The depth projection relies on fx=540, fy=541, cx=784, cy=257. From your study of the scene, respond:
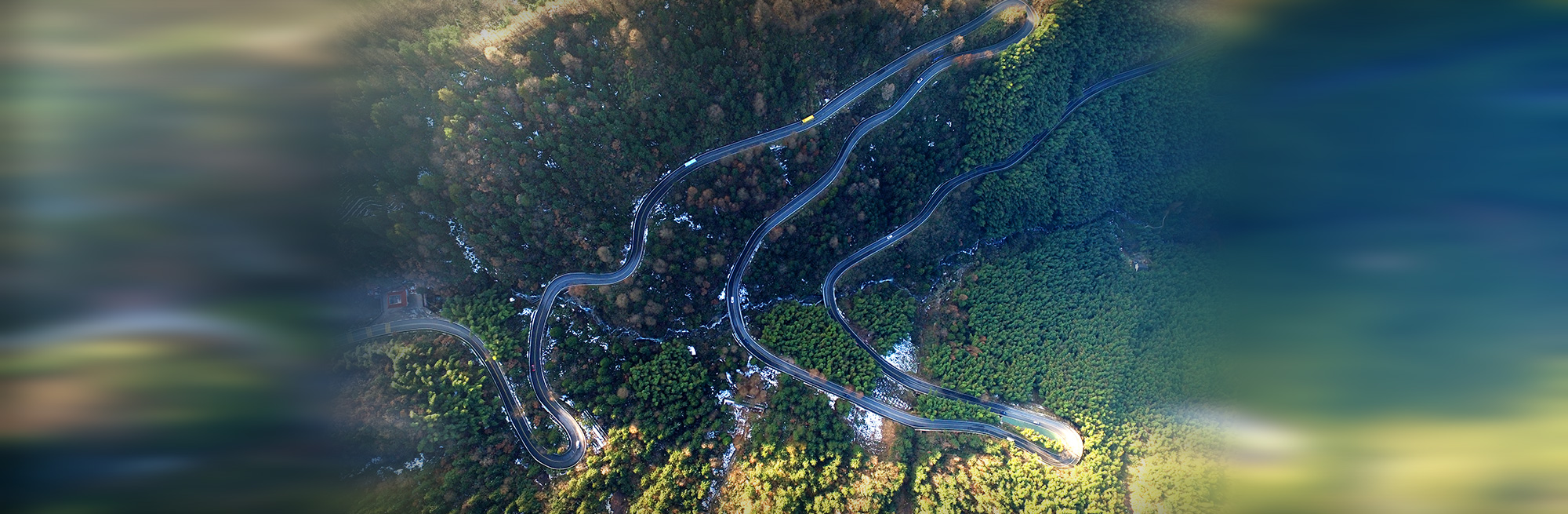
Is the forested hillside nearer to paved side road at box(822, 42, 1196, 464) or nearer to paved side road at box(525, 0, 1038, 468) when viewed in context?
paved side road at box(525, 0, 1038, 468)

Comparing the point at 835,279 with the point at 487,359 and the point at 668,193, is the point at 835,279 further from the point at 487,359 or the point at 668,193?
the point at 487,359

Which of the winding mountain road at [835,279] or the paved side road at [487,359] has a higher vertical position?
the winding mountain road at [835,279]

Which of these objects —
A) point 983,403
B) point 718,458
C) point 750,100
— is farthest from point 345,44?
point 983,403

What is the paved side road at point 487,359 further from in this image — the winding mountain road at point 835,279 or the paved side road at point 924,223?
the paved side road at point 924,223

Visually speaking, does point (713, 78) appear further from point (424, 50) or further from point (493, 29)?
point (424, 50)

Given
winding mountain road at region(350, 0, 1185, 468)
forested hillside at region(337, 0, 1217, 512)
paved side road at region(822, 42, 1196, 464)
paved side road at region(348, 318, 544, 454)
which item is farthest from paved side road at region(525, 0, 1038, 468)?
paved side road at region(822, 42, 1196, 464)

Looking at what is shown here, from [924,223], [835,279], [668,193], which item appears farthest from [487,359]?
[924,223]

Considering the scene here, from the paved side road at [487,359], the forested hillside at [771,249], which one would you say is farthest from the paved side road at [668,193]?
the paved side road at [487,359]

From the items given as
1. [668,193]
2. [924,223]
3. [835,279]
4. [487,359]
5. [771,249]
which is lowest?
[487,359]

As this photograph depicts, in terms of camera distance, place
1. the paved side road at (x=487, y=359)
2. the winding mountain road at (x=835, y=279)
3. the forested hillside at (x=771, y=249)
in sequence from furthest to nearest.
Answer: the winding mountain road at (x=835, y=279)
the paved side road at (x=487, y=359)
the forested hillside at (x=771, y=249)

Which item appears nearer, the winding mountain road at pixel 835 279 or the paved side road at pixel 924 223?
the winding mountain road at pixel 835 279

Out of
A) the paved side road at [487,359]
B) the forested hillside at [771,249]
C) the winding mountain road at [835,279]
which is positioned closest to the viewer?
the forested hillside at [771,249]
